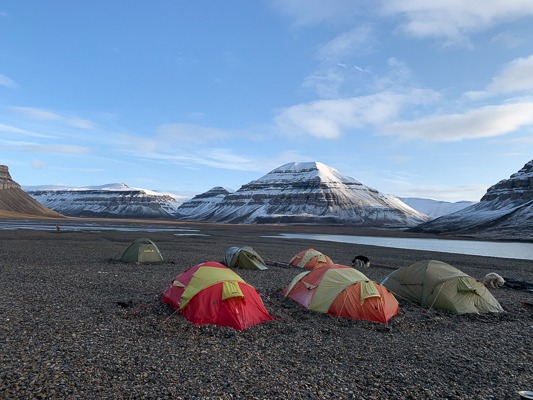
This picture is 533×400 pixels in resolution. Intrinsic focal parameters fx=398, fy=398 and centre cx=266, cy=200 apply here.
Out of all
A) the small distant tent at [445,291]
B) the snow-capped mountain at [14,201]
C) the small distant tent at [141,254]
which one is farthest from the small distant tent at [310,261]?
the snow-capped mountain at [14,201]

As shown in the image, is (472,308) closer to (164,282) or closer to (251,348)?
(251,348)

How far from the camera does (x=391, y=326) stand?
44.3ft

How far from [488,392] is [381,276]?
17083mm

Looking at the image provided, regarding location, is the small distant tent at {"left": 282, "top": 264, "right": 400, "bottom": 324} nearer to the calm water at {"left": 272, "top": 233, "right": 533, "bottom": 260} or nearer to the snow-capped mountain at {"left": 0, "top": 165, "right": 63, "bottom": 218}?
the calm water at {"left": 272, "top": 233, "right": 533, "bottom": 260}

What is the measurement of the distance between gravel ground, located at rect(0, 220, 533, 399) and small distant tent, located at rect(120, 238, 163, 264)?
8971 mm

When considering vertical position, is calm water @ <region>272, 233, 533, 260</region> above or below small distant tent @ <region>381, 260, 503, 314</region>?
below

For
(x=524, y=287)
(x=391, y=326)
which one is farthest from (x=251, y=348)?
(x=524, y=287)

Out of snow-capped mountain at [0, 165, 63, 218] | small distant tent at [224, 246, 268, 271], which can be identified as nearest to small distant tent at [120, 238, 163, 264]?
small distant tent at [224, 246, 268, 271]

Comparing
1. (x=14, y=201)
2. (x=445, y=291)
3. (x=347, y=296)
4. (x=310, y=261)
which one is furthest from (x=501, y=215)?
(x=14, y=201)

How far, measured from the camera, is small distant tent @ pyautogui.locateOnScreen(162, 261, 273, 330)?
12719 millimetres

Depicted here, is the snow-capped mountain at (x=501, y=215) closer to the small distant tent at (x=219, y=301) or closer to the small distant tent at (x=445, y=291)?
the small distant tent at (x=445, y=291)

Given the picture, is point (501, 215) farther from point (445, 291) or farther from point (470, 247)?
point (445, 291)

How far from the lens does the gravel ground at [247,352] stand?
8273mm

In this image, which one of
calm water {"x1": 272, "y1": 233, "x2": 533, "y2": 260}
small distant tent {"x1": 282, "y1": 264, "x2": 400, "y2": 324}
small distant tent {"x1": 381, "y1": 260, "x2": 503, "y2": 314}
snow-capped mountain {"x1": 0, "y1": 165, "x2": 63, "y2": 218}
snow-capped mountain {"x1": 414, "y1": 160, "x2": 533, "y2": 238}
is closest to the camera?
small distant tent {"x1": 282, "y1": 264, "x2": 400, "y2": 324}
